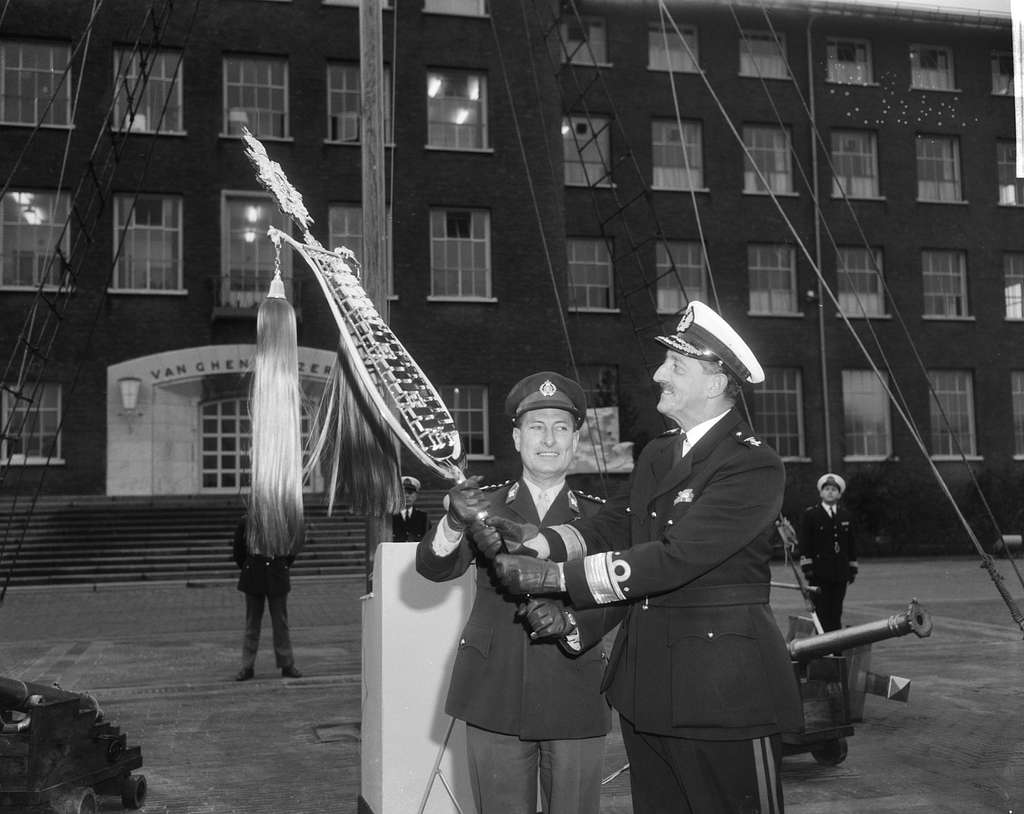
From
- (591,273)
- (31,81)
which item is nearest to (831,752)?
(591,273)

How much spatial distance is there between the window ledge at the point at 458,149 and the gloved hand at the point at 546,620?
26600mm

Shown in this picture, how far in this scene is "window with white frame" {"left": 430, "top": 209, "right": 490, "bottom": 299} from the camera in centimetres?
2900

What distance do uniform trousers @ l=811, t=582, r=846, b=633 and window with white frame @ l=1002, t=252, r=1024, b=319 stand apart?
27.0m

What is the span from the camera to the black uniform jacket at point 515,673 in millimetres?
3770

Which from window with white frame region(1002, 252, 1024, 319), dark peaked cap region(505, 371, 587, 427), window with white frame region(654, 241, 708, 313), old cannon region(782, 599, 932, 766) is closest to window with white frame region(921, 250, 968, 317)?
window with white frame region(1002, 252, 1024, 319)

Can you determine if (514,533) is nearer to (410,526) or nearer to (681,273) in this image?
(410,526)

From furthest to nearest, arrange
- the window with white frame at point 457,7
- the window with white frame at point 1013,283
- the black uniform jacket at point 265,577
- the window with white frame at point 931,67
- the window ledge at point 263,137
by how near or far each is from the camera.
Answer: the window with white frame at point 1013,283 → the window with white frame at point 931,67 → the window with white frame at point 457,7 → the window ledge at point 263,137 → the black uniform jacket at point 265,577

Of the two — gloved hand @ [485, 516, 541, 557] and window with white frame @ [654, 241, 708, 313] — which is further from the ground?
window with white frame @ [654, 241, 708, 313]

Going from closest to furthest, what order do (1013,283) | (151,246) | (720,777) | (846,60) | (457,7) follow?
(720,777), (151,246), (457,7), (846,60), (1013,283)

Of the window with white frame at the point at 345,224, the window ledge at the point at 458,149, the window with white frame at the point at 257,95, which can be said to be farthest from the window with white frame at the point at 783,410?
the window with white frame at the point at 257,95

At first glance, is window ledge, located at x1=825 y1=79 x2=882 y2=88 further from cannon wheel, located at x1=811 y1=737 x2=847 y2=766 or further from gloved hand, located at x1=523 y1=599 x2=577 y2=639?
gloved hand, located at x1=523 y1=599 x2=577 y2=639

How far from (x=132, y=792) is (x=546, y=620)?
4.21 meters

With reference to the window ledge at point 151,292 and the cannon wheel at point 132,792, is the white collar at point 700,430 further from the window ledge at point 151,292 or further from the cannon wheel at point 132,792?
the window ledge at point 151,292

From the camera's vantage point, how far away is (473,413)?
94.8 ft
